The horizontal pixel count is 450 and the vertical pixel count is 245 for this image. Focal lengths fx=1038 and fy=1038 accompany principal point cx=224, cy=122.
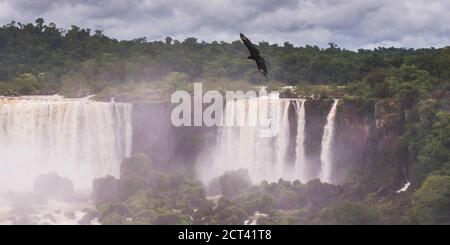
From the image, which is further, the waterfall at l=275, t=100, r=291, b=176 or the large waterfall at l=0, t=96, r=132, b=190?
the large waterfall at l=0, t=96, r=132, b=190

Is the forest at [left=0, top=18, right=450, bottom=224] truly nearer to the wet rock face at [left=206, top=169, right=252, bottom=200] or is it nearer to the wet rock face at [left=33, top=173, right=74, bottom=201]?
the wet rock face at [left=206, top=169, right=252, bottom=200]

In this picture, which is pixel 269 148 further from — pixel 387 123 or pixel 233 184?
pixel 387 123

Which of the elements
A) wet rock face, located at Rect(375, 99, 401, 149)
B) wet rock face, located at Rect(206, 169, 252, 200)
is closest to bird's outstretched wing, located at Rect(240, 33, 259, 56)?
wet rock face, located at Rect(206, 169, 252, 200)
